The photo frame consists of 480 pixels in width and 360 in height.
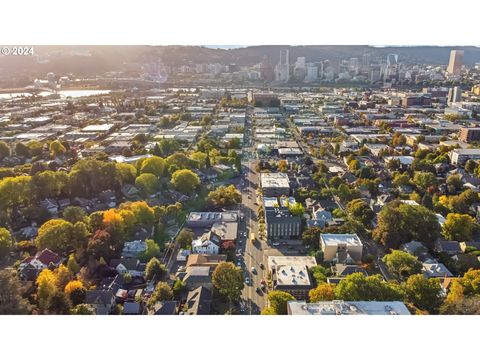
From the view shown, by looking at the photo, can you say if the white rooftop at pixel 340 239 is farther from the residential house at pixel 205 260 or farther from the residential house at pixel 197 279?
the residential house at pixel 197 279

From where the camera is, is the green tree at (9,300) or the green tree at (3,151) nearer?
the green tree at (9,300)

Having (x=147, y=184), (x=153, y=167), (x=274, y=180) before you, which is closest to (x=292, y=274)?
(x=274, y=180)

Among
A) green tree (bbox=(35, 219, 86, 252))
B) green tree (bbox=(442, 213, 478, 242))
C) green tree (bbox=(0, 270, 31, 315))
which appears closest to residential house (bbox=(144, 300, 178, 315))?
green tree (bbox=(0, 270, 31, 315))

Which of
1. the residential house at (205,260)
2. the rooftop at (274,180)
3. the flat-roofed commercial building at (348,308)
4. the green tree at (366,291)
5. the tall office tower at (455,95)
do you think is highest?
the tall office tower at (455,95)

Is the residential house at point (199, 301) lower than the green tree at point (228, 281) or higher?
lower

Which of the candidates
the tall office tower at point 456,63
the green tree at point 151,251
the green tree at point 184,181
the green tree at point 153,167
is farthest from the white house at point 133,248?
the tall office tower at point 456,63

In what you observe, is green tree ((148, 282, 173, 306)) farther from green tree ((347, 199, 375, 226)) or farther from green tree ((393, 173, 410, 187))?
green tree ((393, 173, 410, 187))

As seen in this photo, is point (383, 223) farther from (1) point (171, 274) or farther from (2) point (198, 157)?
(2) point (198, 157)
